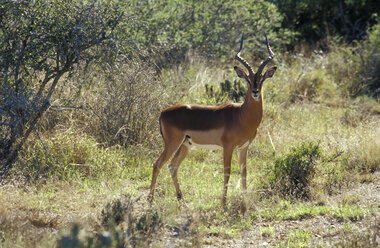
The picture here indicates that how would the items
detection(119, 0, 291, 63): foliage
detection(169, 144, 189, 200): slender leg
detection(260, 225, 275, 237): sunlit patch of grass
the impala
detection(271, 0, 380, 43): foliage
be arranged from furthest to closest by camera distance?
detection(271, 0, 380, 43): foliage → detection(119, 0, 291, 63): foliage → detection(169, 144, 189, 200): slender leg → the impala → detection(260, 225, 275, 237): sunlit patch of grass

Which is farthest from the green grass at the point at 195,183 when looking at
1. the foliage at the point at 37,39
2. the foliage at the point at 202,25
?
the foliage at the point at 202,25

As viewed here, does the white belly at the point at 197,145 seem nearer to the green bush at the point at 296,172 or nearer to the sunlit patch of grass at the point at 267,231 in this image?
the green bush at the point at 296,172

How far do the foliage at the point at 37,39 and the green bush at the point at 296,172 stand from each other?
9.59 feet

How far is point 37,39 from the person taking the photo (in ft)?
25.0

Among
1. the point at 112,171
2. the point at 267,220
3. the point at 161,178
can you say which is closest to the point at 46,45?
the point at 112,171

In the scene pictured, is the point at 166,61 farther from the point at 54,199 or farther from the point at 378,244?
the point at 378,244

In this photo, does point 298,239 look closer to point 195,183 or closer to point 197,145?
point 197,145

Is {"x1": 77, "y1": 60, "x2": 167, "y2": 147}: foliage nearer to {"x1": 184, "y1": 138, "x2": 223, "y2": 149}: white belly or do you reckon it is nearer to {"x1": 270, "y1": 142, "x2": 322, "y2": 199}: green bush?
{"x1": 184, "y1": 138, "x2": 223, "y2": 149}: white belly

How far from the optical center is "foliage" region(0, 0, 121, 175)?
7141 mm

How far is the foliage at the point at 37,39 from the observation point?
714 cm

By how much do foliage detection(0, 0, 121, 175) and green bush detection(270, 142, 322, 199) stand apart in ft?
9.59

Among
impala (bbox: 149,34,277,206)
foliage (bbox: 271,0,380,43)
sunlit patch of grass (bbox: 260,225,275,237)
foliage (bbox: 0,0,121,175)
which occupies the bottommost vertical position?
sunlit patch of grass (bbox: 260,225,275,237)

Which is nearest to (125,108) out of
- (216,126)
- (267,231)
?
(216,126)

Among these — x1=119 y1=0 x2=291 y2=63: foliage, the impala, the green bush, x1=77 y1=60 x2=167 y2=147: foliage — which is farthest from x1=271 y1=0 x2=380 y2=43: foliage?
the impala
